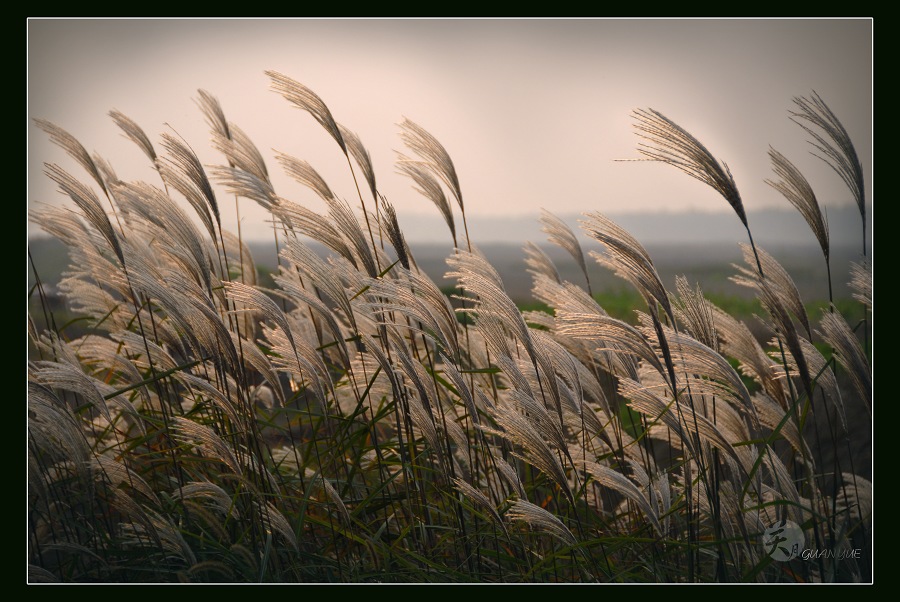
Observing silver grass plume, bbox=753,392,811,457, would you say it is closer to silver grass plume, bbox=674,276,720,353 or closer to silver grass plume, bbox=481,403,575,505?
silver grass plume, bbox=674,276,720,353

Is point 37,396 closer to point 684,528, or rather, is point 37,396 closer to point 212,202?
point 212,202

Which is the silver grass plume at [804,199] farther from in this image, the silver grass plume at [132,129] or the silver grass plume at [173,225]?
the silver grass plume at [132,129]

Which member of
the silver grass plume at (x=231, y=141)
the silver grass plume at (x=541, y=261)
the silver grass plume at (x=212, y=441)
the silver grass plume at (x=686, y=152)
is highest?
the silver grass plume at (x=231, y=141)

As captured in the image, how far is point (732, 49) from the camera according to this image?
230cm

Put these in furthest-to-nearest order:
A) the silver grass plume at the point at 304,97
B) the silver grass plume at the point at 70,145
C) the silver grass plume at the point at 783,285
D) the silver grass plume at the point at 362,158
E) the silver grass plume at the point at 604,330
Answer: the silver grass plume at the point at 70,145, the silver grass plume at the point at 362,158, the silver grass plume at the point at 304,97, the silver grass plume at the point at 783,285, the silver grass plume at the point at 604,330

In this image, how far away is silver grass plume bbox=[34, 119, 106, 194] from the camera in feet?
7.38

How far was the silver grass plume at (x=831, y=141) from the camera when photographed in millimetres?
2074

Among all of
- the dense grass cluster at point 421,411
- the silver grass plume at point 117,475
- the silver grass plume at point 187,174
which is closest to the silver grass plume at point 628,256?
the dense grass cluster at point 421,411

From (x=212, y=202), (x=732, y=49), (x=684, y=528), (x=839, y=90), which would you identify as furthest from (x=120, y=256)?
(x=839, y=90)

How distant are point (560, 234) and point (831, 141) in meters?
0.78

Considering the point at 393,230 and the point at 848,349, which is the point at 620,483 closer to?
Result: the point at 848,349

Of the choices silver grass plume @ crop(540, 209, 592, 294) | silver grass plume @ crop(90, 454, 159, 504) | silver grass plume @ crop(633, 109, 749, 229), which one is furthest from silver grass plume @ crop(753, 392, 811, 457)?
silver grass plume @ crop(90, 454, 159, 504)

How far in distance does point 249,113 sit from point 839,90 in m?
1.74

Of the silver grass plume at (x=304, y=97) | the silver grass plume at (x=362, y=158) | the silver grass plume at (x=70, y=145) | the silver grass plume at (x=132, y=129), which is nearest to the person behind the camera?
the silver grass plume at (x=304, y=97)
